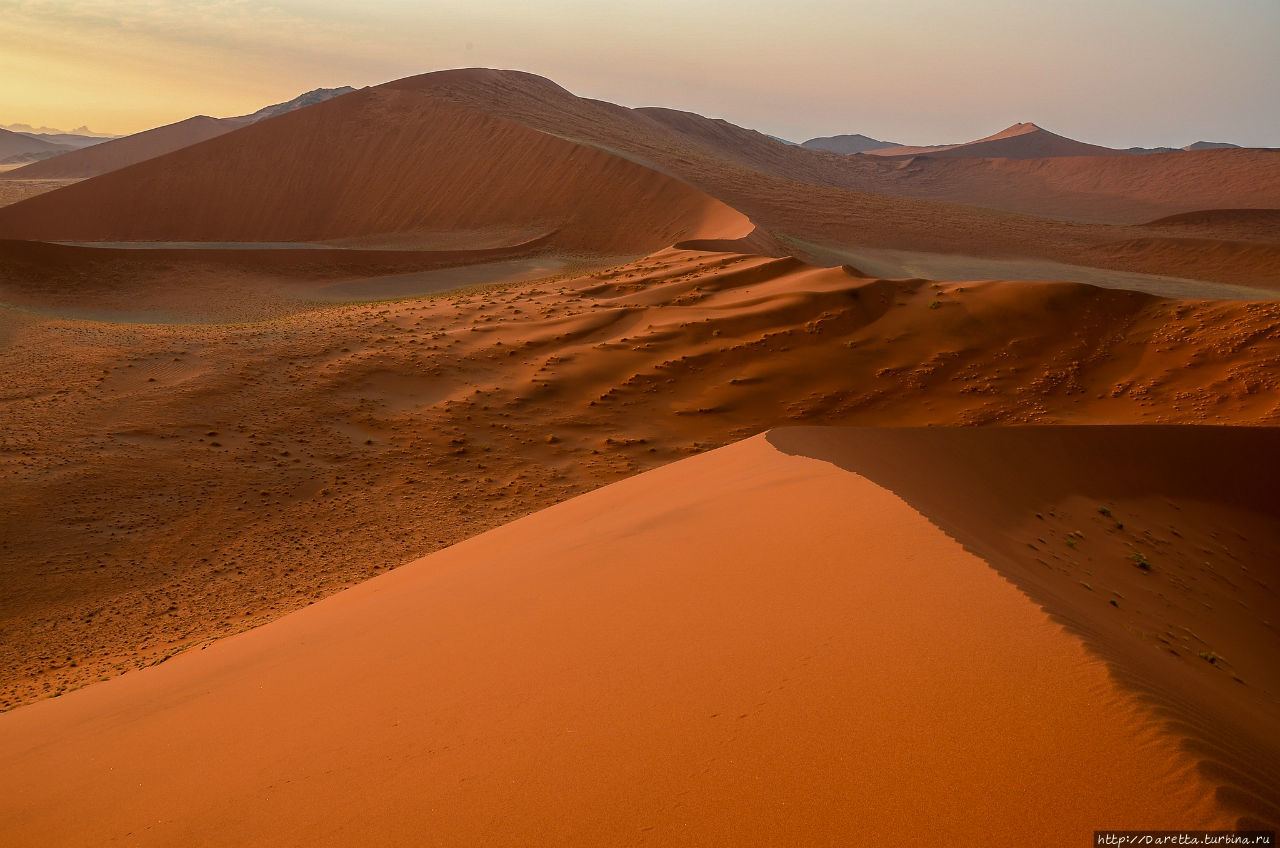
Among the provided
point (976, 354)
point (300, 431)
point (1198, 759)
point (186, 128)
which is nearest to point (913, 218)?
point (976, 354)

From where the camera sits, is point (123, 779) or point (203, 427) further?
point (203, 427)

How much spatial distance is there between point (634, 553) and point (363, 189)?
3124 cm

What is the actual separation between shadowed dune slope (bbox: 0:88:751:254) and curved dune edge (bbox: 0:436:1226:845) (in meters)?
23.5

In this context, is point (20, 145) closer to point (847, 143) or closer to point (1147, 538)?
point (847, 143)

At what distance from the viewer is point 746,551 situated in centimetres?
400

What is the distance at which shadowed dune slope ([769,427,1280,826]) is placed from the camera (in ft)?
8.54

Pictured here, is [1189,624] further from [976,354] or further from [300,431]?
[300,431]

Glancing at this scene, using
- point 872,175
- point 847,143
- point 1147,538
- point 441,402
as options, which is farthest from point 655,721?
point 847,143

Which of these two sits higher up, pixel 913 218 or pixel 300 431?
pixel 913 218

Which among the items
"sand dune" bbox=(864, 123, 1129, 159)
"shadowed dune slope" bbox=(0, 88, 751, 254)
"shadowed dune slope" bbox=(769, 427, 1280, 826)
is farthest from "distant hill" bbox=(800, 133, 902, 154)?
"shadowed dune slope" bbox=(769, 427, 1280, 826)

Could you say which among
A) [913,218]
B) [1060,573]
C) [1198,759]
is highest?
[913,218]

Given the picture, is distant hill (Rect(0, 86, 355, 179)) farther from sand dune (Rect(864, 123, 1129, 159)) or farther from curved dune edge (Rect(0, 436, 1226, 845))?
curved dune edge (Rect(0, 436, 1226, 845))

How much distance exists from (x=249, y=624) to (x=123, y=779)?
10.1 feet

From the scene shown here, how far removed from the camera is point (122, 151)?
82062 mm
